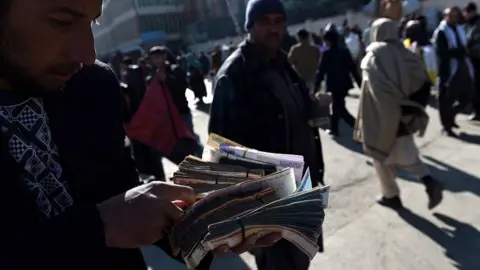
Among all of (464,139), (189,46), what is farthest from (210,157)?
(189,46)

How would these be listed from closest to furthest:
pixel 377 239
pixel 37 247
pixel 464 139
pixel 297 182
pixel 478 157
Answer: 1. pixel 37 247
2. pixel 297 182
3. pixel 377 239
4. pixel 478 157
5. pixel 464 139

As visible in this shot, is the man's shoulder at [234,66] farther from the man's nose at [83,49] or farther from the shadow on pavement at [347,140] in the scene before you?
the shadow on pavement at [347,140]

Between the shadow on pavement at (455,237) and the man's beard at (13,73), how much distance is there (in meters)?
3.42

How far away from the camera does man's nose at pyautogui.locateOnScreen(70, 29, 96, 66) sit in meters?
1.03

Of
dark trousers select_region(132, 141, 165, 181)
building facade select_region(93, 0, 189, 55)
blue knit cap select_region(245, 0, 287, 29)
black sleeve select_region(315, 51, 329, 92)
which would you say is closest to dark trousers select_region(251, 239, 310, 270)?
blue knit cap select_region(245, 0, 287, 29)

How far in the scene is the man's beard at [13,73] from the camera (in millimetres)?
1003

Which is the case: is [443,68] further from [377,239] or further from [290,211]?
[290,211]

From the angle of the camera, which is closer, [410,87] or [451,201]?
[410,87]

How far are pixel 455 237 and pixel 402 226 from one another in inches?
17.0

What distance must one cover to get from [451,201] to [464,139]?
7.82 ft

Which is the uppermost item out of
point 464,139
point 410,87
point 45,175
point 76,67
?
point 76,67

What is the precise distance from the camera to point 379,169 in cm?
484

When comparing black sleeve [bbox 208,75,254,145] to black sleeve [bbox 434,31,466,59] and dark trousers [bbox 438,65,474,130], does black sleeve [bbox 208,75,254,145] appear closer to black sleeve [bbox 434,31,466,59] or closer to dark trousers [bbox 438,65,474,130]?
dark trousers [bbox 438,65,474,130]

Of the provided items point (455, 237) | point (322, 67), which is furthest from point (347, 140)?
point (455, 237)
